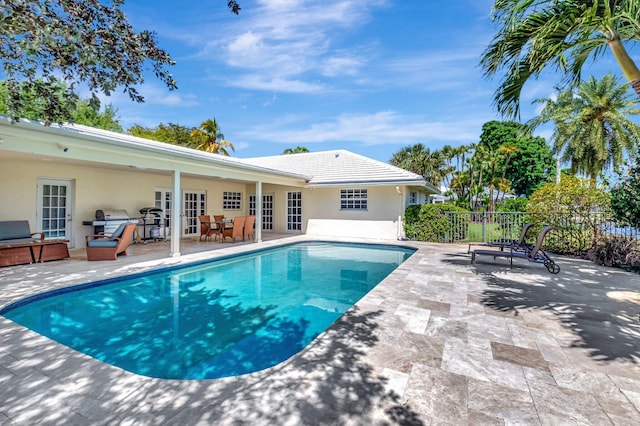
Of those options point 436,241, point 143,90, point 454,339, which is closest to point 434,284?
point 454,339

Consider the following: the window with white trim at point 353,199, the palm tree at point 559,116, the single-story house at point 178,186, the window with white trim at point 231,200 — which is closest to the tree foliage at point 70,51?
the single-story house at point 178,186

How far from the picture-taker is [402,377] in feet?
9.18

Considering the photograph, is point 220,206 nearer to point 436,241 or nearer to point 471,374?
point 436,241

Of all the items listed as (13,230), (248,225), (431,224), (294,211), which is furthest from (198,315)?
(294,211)

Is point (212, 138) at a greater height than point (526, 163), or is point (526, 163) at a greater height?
point (212, 138)

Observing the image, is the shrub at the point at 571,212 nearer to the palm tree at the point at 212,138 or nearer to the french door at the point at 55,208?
the french door at the point at 55,208

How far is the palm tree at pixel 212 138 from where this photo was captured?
90.2ft

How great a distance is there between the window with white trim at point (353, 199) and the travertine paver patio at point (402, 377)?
34.8ft

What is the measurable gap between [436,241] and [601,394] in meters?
11.3

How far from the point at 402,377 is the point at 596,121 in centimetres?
2123

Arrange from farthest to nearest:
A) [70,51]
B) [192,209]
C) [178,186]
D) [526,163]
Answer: [526,163], [192,209], [178,186], [70,51]

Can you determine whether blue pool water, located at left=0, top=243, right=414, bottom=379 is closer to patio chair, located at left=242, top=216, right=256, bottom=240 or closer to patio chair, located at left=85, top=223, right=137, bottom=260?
patio chair, located at left=85, top=223, right=137, bottom=260

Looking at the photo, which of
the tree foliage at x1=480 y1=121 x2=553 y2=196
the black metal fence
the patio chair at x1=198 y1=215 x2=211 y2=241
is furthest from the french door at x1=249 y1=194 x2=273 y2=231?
the tree foliage at x1=480 y1=121 x2=553 y2=196

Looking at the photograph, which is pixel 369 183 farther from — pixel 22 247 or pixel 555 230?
pixel 22 247
